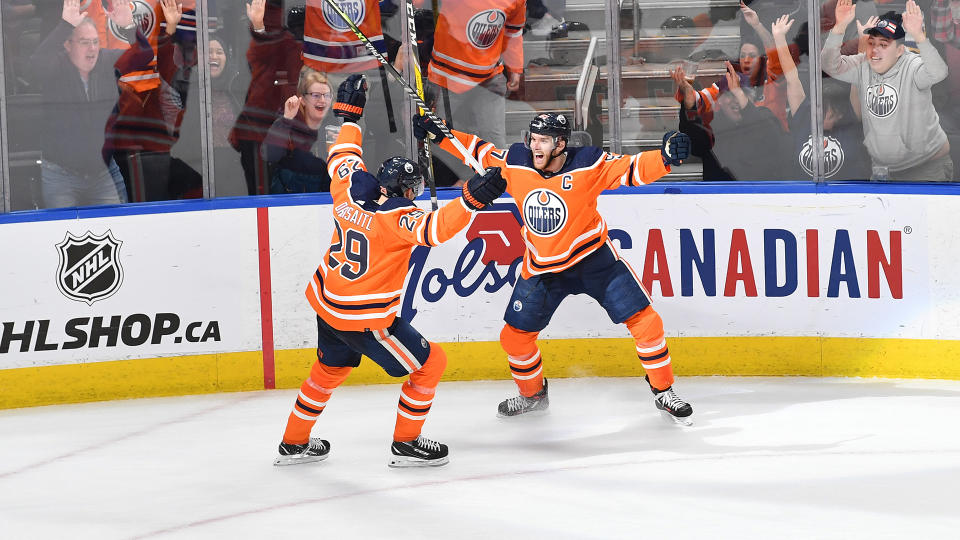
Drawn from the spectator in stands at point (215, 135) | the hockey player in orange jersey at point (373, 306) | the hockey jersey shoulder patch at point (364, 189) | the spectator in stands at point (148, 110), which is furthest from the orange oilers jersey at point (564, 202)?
the spectator in stands at point (148, 110)

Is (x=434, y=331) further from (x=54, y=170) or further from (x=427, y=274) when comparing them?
(x=54, y=170)

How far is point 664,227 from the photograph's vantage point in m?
6.19

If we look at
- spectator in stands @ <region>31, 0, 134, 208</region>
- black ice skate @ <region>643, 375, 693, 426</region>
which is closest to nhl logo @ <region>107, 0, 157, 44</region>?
spectator in stands @ <region>31, 0, 134, 208</region>

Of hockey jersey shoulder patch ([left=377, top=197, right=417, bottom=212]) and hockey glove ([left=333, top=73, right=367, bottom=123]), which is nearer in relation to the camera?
hockey jersey shoulder patch ([left=377, top=197, right=417, bottom=212])

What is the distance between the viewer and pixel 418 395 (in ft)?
15.2

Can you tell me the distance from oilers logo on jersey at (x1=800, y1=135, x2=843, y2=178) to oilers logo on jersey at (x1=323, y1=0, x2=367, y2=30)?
237cm

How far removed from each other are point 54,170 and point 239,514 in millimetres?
2732

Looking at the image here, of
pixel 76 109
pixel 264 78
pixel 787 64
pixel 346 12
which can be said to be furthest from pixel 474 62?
pixel 76 109

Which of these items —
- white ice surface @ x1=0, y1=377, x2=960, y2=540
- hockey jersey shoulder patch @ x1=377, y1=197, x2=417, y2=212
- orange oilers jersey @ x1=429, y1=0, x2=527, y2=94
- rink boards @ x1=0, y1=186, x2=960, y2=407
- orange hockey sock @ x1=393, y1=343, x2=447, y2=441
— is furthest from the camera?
orange oilers jersey @ x1=429, y1=0, x2=527, y2=94

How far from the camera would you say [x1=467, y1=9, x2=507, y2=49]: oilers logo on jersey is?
6320mm

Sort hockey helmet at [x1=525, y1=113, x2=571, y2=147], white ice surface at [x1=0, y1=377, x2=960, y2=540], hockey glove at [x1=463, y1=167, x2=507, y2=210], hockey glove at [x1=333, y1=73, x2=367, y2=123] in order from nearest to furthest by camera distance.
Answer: white ice surface at [x1=0, y1=377, x2=960, y2=540] → hockey glove at [x1=463, y1=167, x2=507, y2=210] → hockey glove at [x1=333, y1=73, x2=367, y2=123] → hockey helmet at [x1=525, y1=113, x2=571, y2=147]

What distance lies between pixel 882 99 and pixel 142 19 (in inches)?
147

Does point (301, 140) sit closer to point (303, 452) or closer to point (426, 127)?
point (426, 127)

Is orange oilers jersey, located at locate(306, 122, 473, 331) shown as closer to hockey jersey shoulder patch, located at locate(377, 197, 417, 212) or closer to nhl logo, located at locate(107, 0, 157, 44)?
hockey jersey shoulder patch, located at locate(377, 197, 417, 212)
